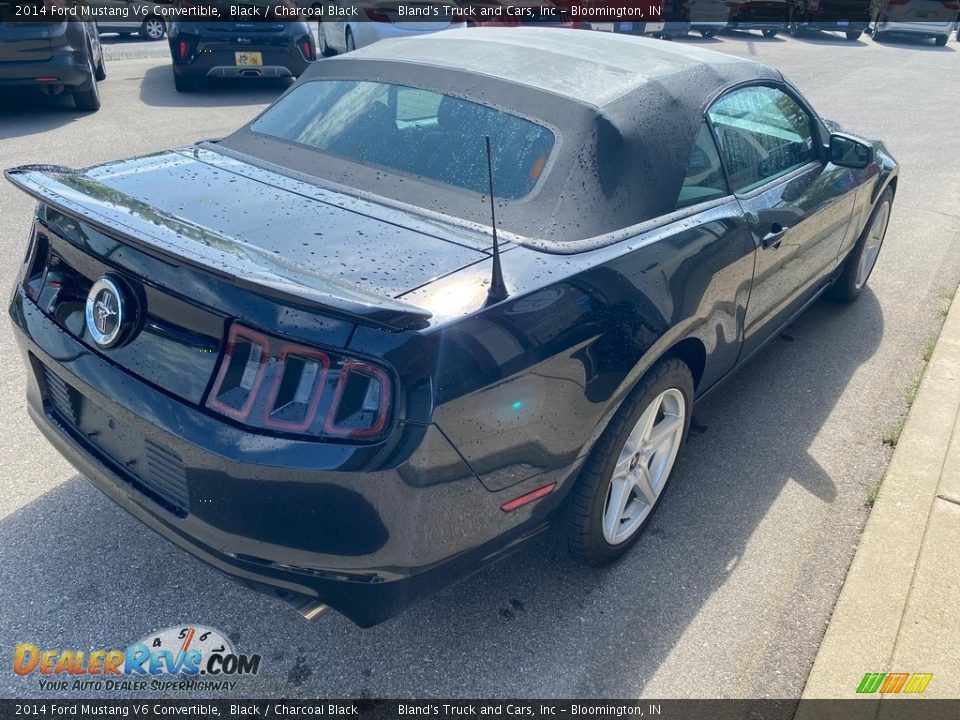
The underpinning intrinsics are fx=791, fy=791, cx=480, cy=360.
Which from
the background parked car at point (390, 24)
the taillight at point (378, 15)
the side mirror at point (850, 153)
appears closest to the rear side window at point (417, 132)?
the side mirror at point (850, 153)

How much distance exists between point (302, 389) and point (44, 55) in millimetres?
7874

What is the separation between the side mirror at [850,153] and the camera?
3766 millimetres

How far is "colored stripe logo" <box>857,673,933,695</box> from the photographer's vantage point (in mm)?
2391

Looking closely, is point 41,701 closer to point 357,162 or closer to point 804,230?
point 357,162

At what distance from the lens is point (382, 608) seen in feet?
6.59

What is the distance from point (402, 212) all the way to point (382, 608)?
1.20 m

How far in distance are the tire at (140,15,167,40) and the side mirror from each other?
53.7 ft

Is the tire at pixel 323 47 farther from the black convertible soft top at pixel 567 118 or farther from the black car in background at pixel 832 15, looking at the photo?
the black car in background at pixel 832 15

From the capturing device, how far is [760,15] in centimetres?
2053

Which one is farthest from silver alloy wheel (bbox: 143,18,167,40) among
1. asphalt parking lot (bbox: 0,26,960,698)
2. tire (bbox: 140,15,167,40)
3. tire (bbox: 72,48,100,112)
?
asphalt parking lot (bbox: 0,26,960,698)

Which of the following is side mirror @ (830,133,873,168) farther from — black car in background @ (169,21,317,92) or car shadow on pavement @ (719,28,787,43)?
car shadow on pavement @ (719,28,787,43)

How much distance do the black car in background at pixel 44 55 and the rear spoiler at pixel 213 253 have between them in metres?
6.63

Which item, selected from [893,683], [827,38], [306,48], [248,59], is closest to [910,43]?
[827,38]

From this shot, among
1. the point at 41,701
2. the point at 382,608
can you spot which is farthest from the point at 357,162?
the point at 41,701
